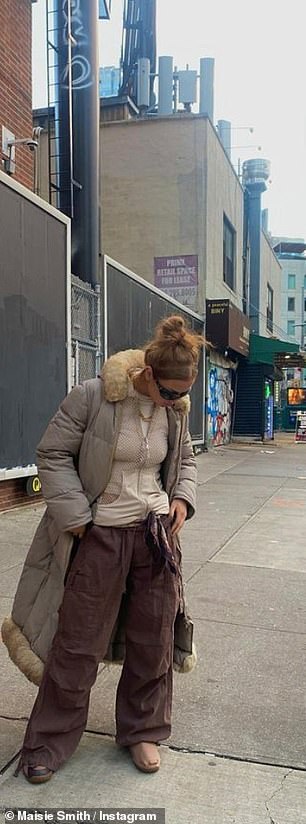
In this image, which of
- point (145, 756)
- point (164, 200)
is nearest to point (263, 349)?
point (164, 200)

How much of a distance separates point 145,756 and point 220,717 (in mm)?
604

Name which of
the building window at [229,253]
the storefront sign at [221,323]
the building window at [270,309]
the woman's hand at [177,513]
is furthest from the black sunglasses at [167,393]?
the building window at [270,309]

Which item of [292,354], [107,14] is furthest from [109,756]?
[292,354]

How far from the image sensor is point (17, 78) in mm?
9547

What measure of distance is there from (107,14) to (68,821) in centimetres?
1236

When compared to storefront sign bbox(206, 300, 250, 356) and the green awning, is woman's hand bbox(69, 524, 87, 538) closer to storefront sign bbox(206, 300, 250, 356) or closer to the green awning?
storefront sign bbox(206, 300, 250, 356)

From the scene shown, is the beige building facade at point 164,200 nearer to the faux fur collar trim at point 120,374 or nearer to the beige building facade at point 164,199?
the beige building facade at point 164,199

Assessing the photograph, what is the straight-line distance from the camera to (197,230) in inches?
648

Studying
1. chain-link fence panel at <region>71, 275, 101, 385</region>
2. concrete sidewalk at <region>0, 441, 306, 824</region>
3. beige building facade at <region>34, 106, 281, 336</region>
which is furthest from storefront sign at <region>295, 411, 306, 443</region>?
concrete sidewalk at <region>0, 441, 306, 824</region>

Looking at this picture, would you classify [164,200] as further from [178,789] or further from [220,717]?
[178,789]

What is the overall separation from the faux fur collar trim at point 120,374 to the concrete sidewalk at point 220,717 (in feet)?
4.69

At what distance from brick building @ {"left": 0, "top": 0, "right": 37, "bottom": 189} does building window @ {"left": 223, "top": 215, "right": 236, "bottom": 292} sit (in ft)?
33.2

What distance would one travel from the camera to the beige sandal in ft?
8.82

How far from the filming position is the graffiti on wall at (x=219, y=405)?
18094 millimetres
